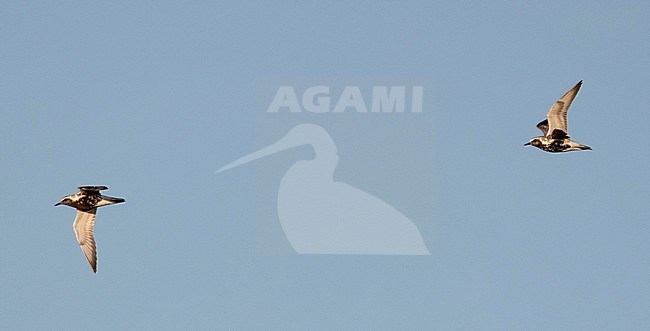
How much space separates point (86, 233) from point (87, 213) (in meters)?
0.76

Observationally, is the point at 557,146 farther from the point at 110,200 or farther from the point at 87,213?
the point at 87,213

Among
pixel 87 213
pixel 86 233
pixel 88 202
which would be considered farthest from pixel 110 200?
pixel 86 233

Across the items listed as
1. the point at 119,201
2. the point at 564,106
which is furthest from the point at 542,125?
the point at 119,201

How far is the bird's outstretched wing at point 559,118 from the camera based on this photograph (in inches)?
1650

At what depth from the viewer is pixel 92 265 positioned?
44562 millimetres

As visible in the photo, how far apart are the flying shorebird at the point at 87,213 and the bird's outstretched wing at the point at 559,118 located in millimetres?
12452

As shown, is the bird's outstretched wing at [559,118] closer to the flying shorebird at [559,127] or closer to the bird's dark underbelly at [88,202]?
the flying shorebird at [559,127]

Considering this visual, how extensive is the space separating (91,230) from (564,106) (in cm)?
1450

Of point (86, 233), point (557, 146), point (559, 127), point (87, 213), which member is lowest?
point (86, 233)

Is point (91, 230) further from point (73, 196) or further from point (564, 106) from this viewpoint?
point (564, 106)

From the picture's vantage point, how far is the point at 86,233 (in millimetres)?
44844

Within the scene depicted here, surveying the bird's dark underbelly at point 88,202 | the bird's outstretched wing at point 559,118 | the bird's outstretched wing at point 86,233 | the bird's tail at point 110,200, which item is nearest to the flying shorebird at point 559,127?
the bird's outstretched wing at point 559,118

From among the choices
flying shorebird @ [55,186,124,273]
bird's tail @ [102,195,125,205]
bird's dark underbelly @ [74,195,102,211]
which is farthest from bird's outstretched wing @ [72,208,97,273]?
bird's tail @ [102,195,125,205]

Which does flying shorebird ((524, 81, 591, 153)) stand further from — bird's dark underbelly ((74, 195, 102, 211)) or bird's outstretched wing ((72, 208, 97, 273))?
bird's outstretched wing ((72, 208, 97, 273))
